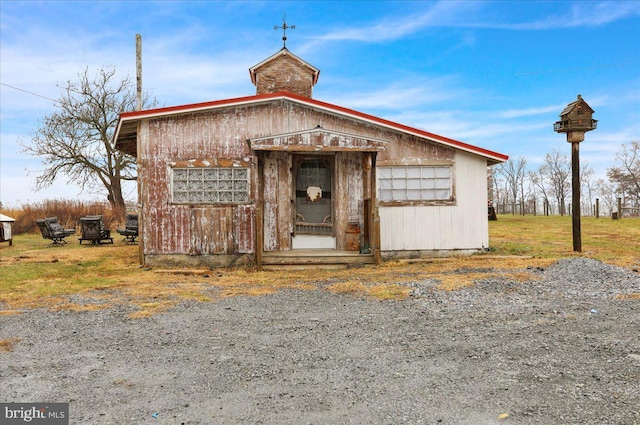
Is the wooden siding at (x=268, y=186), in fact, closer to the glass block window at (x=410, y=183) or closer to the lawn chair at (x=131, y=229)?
the glass block window at (x=410, y=183)

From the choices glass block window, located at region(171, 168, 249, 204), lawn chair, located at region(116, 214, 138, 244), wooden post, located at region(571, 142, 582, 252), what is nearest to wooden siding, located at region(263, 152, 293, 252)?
glass block window, located at region(171, 168, 249, 204)

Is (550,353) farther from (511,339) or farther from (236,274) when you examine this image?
(236,274)

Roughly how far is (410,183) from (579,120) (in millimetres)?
4664

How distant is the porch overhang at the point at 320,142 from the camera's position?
10336mm

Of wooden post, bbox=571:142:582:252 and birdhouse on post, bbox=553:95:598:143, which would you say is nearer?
birdhouse on post, bbox=553:95:598:143

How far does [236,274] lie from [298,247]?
6.78 ft

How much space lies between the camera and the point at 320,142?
10539 millimetres

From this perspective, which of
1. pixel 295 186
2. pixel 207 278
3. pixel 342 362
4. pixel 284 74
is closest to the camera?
pixel 342 362

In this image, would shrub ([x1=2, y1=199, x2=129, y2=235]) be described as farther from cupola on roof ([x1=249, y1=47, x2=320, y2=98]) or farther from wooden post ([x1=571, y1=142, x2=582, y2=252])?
wooden post ([x1=571, y1=142, x2=582, y2=252])

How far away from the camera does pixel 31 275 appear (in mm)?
10391

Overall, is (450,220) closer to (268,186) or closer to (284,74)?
(268,186)

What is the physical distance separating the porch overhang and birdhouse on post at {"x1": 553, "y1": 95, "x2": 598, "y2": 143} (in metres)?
5.25

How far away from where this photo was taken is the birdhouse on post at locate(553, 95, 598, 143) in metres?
12.0

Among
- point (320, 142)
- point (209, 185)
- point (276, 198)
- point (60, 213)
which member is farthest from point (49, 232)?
point (320, 142)
